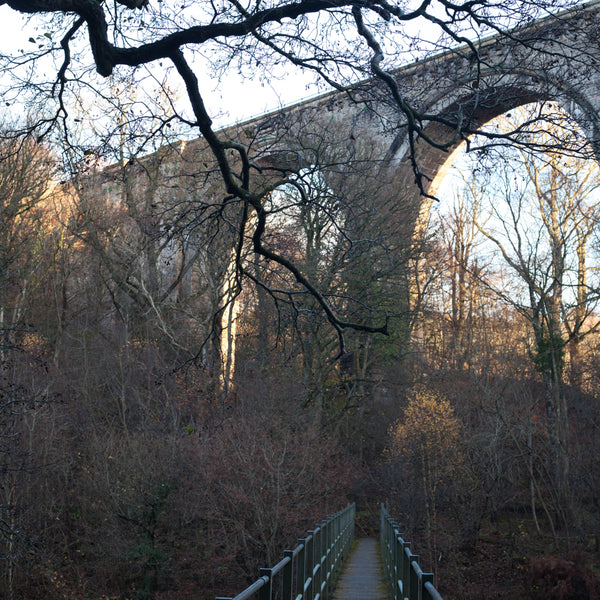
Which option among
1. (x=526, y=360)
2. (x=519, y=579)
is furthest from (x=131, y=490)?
(x=526, y=360)

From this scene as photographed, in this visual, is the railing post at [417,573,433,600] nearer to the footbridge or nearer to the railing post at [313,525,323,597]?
the footbridge

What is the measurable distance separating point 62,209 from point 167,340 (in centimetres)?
670

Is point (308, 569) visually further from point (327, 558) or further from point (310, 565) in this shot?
point (327, 558)

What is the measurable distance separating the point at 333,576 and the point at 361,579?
1.81 m

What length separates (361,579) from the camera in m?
12.8

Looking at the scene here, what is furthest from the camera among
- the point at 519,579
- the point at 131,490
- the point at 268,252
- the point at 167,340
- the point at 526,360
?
the point at 526,360

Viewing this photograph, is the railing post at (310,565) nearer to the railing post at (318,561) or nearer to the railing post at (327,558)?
the railing post at (318,561)

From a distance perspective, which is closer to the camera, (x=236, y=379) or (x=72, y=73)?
(x=72, y=73)

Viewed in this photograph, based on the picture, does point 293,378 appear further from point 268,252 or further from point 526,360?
point 268,252

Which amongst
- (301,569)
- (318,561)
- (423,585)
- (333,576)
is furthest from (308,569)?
(423,585)

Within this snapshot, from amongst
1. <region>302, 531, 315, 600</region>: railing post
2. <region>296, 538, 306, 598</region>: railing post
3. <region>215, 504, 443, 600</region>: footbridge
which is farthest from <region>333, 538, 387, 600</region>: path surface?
<region>296, 538, 306, 598</region>: railing post

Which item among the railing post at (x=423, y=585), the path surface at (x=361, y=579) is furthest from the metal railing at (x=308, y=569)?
the railing post at (x=423, y=585)

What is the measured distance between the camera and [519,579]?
737 inches

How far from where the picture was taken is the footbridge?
360cm
